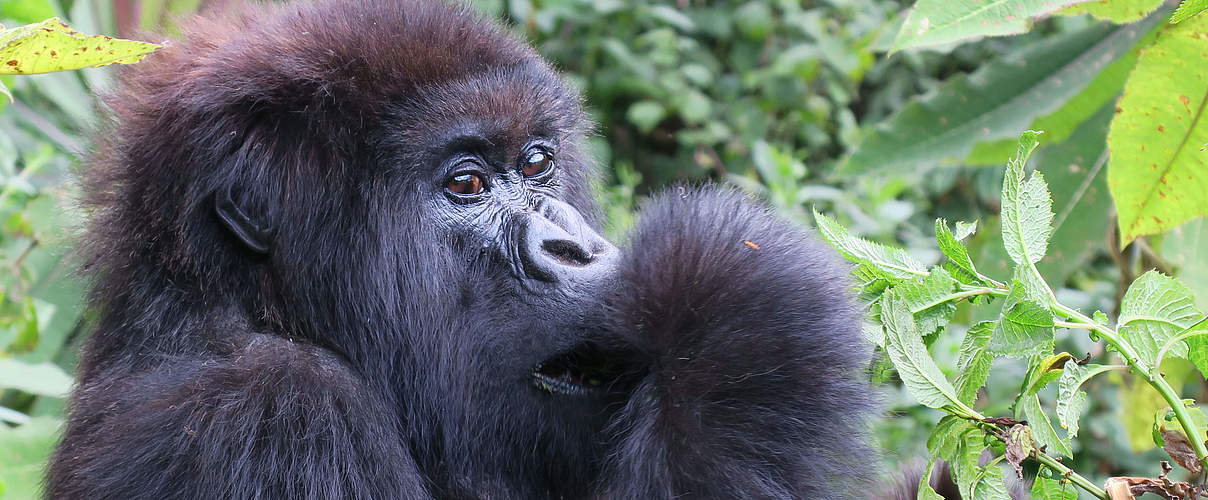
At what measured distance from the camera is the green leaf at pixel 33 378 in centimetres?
244

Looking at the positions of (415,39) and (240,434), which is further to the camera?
(415,39)

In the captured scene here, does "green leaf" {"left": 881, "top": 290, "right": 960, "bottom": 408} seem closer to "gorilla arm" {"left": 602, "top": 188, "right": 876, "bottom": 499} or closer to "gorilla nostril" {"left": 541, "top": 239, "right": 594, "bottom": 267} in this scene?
"gorilla arm" {"left": 602, "top": 188, "right": 876, "bottom": 499}

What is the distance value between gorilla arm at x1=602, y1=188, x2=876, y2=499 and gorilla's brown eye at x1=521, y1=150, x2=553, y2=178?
1.35 feet

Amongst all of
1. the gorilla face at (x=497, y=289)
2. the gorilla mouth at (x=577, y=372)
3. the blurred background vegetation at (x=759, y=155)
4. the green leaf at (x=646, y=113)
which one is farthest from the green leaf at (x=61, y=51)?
the green leaf at (x=646, y=113)

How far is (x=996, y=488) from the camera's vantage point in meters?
1.42

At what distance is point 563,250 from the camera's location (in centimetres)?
188

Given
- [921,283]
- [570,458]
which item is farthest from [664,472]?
[921,283]

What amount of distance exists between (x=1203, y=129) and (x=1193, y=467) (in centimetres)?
82

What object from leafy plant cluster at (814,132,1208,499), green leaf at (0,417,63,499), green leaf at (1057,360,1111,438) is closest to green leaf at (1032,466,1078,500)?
leafy plant cluster at (814,132,1208,499)

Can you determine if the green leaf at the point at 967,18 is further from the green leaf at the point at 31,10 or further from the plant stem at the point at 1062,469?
the green leaf at the point at 31,10

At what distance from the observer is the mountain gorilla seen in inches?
64.2

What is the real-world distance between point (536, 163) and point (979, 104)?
4.87 ft

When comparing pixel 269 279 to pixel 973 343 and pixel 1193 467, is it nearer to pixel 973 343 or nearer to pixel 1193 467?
pixel 973 343

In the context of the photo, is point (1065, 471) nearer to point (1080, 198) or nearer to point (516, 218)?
point (516, 218)
